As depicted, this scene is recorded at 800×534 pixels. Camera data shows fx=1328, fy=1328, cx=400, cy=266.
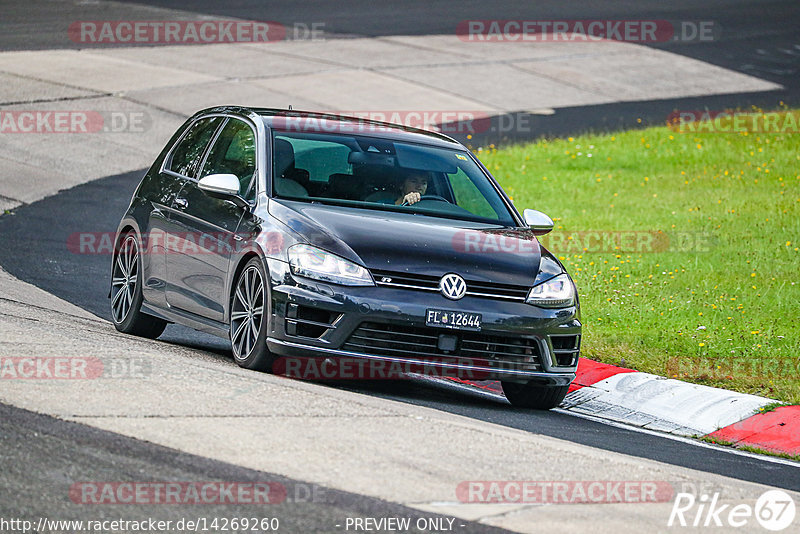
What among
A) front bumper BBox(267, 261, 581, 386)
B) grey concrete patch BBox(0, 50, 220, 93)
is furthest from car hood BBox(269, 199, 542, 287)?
grey concrete patch BBox(0, 50, 220, 93)

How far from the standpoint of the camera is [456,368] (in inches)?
318

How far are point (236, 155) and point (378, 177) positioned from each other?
106 centimetres

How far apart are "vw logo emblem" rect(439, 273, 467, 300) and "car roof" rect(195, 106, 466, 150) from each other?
1.83 m

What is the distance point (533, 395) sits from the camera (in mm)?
9039

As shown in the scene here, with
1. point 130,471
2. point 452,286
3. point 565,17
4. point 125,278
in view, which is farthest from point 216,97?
point 130,471

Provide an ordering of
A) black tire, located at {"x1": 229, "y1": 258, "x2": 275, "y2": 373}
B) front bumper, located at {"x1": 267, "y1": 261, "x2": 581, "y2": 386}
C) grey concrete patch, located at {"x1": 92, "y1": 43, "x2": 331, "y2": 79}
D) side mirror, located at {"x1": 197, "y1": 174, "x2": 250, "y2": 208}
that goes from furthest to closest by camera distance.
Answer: grey concrete patch, located at {"x1": 92, "y1": 43, "x2": 331, "y2": 79}, side mirror, located at {"x1": 197, "y1": 174, "x2": 250, "y2": 208}, black tire, located at {"x1": 229, "y1": 258, "x2": 275, "y2": 373}, front bumper, located at {"x1": 267, "y1": 261, "x2": 581, "y2": 386}

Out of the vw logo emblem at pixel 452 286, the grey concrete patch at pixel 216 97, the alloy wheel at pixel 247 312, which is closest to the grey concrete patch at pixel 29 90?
the grey concrete patch at pixel 216 97

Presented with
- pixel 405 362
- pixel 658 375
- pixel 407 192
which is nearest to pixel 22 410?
pixel 405 362

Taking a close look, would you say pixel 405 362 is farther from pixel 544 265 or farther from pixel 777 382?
pixel 777 382

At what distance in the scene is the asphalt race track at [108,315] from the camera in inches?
315

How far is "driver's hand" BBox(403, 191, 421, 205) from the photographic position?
9.12m

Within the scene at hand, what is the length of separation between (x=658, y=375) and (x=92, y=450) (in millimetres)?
5387

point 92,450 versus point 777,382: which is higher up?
point 92,450

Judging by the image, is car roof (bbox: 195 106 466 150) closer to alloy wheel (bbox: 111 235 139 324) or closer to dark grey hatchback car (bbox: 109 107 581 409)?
dark grey hatchback car (bbox: 109 107 581 409)
